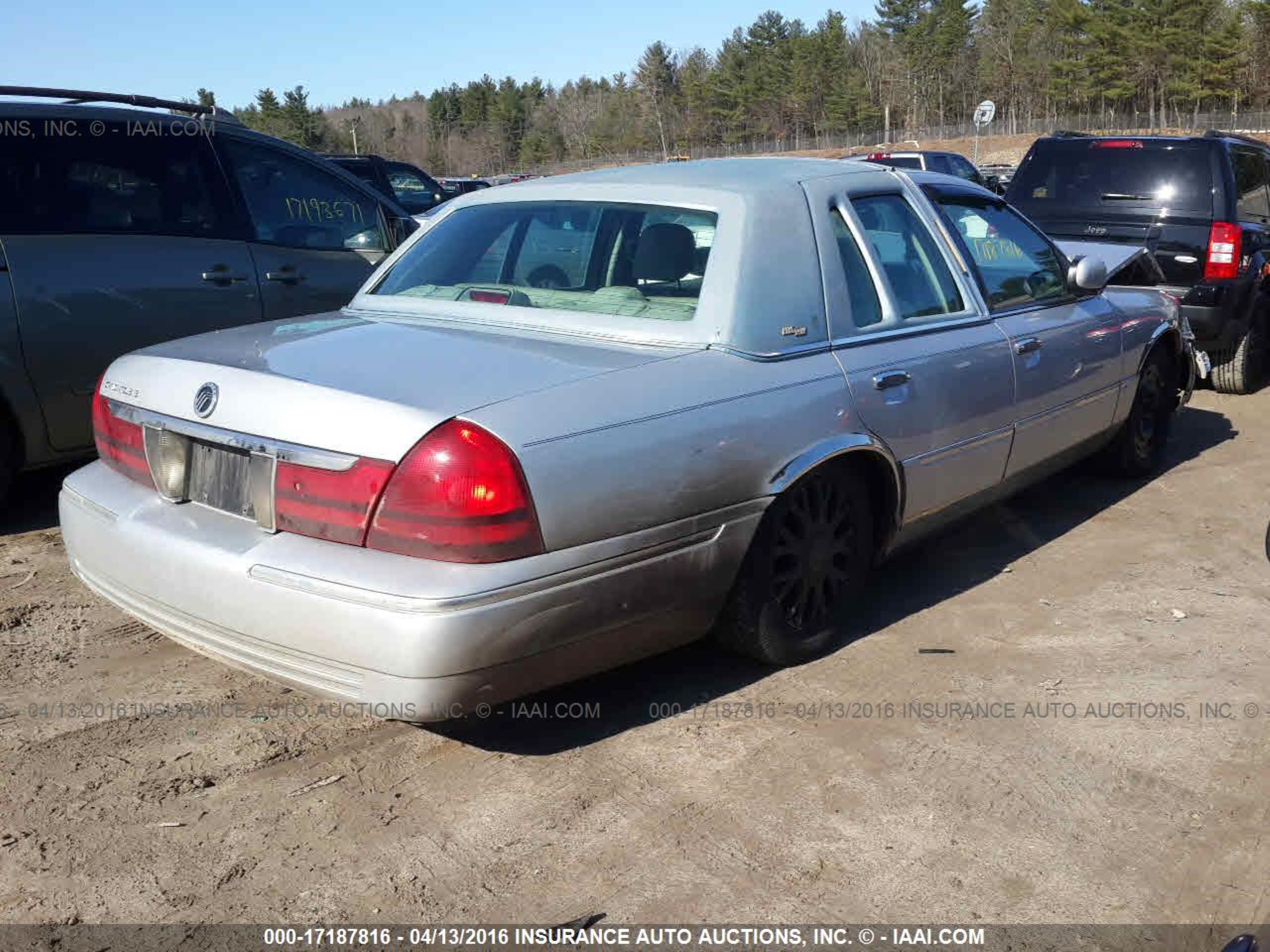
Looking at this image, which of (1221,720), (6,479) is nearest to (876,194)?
(1221,720)

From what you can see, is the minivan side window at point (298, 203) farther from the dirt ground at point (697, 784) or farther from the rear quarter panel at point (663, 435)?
the rear quarter panel at point (663, 435)

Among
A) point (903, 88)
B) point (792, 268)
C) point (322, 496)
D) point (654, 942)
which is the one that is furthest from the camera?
point (903, 88)

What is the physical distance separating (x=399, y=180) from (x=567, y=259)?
51.4ft

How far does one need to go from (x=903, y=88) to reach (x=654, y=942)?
106483mm

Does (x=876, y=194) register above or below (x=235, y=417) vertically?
above

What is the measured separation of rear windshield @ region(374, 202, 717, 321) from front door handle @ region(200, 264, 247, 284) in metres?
1.70

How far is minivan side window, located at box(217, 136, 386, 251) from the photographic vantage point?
19.5 feet

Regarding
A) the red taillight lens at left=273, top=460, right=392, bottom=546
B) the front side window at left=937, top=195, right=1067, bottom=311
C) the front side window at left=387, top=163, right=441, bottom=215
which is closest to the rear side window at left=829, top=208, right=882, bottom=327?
the front side window at left=937, top=195, right=1067, bottom=311

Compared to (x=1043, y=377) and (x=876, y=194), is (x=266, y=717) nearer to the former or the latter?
(x=876, y=194)

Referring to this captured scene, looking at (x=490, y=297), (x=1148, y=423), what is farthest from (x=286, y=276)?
(x=1148, y=423)

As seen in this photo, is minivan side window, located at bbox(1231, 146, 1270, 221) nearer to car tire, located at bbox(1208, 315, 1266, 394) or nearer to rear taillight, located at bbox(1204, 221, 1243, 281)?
rear taillight, located at bbox(1204, 221, 1243, 281)

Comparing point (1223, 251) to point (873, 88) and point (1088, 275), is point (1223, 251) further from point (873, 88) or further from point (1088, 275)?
point (873, 88)

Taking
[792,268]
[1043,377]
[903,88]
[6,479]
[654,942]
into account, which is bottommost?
[654,942]

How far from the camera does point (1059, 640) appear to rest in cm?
409
